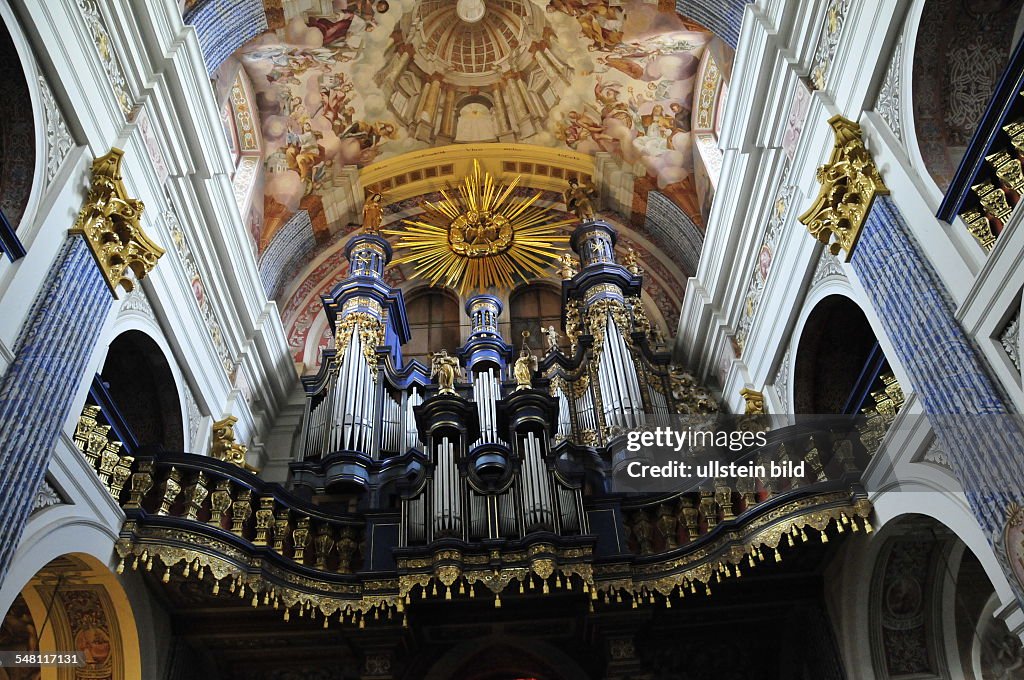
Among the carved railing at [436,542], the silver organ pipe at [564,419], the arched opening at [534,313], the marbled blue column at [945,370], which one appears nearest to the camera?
the marbled blue column at [945,370]

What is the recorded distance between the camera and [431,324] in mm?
14859

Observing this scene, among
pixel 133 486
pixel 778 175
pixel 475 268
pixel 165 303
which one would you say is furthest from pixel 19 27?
pixel 475 268

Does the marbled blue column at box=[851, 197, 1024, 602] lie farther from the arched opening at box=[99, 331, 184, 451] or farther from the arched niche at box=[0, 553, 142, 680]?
the arched opening at box=[99, 331, 184, 451]

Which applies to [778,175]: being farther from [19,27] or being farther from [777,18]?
[19,27]

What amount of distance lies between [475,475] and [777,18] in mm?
5456

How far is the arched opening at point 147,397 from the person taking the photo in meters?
9.12

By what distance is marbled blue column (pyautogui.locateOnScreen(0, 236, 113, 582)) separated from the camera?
5723 mm

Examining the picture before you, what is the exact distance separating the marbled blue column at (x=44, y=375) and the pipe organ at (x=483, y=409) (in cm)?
321

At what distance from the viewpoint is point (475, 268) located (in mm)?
14930

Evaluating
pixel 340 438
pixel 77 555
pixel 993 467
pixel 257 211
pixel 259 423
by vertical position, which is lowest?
pixel 993 467

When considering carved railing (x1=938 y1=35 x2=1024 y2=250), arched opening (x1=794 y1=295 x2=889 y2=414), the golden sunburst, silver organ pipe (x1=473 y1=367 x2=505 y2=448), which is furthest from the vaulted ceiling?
carved railing (x1=938 y1=35 x2=1024 y2=250)

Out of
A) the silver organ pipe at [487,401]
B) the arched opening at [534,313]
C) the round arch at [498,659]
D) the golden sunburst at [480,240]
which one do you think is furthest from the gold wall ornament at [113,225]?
the golden sunburst at [480,240]

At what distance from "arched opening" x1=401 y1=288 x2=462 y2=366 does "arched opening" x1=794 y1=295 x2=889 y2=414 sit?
6685 mm

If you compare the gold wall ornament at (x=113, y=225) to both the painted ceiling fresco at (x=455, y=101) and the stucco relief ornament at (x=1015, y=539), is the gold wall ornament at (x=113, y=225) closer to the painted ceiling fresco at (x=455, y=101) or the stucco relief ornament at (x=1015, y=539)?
the painted ceiling fresco at (x=455, y=101)
